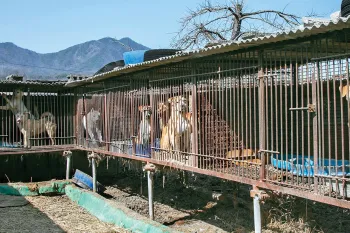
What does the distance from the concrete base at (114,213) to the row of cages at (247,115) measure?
4.10 feet

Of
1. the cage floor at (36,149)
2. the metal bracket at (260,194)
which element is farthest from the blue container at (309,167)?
the cage floor at (36,149)

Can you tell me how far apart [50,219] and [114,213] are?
1902 millimetres

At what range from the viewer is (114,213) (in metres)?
8.48

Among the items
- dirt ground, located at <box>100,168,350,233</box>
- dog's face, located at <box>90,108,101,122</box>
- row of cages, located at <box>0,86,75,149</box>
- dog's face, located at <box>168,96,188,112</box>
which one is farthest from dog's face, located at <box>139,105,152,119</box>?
row of cages, located at <box>0,86,75,149</box>

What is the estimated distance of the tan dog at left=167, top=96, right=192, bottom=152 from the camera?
25.2 ft

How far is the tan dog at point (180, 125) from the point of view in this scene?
7.67 meters

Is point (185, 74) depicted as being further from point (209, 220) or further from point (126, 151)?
point (209, 220)

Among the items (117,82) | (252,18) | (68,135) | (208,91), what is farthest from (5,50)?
(208,91)

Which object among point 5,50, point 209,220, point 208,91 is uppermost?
point 5,50

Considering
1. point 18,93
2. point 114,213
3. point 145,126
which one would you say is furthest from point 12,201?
point 145,126

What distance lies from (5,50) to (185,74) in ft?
168

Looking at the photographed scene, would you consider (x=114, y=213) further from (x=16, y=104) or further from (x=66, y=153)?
(x=16, y=104)

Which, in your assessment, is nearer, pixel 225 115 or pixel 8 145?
pixel 225 115

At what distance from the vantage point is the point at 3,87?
12.5 m
